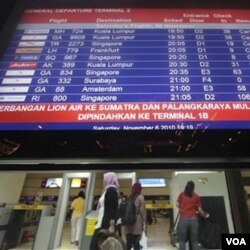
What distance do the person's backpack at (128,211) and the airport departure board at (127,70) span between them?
104 inches

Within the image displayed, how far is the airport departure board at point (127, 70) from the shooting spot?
1.16 m

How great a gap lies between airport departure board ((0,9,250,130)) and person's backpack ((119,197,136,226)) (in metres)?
2.64

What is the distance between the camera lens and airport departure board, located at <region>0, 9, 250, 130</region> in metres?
1.16

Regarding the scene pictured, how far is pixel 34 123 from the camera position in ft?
3.79

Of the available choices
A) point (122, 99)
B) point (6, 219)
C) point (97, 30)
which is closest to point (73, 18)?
point (97, 30)

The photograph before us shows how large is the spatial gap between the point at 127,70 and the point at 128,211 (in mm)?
2770

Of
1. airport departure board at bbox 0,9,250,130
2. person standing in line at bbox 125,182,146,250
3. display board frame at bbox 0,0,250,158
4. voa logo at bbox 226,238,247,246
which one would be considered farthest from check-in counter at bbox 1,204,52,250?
voa logo at bbox 226,238,247,246

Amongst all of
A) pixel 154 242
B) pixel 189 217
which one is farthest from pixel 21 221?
pixel 189 217

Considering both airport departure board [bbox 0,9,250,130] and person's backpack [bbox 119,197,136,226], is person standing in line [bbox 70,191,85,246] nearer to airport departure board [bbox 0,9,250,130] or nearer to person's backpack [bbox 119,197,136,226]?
person's backpack [bbox 119,197,136,226]

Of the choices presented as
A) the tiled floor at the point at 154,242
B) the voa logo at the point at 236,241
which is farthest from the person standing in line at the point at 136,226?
the voa logo at the point at 236,241

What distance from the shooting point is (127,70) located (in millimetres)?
1322

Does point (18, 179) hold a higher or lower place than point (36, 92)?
higher

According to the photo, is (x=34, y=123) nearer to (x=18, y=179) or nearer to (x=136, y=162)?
(x=136, y=162)

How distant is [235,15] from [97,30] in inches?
32.0
